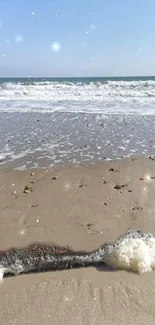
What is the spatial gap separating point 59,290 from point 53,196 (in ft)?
6.26

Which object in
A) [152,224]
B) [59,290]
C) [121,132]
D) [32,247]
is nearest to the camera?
[59,290]

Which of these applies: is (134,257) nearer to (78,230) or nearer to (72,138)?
(78,230)

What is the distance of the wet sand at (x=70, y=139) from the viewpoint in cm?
646

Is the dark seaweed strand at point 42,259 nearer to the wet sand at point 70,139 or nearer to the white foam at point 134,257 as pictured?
the white foam at point 134,257

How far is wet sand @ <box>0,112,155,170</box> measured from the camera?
21.2ft

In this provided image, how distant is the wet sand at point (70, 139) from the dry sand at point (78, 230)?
0.61 meters

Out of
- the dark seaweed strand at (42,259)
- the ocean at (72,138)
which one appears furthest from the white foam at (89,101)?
the dark seaweed strand at (42,259)

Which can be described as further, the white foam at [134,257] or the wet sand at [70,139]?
the wet sand at [70,139]

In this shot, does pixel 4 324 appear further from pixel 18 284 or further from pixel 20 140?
pixel 20 140

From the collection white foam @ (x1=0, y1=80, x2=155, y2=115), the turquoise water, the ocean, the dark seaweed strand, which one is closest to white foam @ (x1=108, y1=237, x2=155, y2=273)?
the dark seaweed strand

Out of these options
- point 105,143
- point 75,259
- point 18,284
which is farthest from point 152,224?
Result: point 105,143

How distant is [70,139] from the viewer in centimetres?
812

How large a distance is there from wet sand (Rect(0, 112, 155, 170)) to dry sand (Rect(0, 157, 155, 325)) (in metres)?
0.61

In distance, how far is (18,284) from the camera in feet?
9.44
